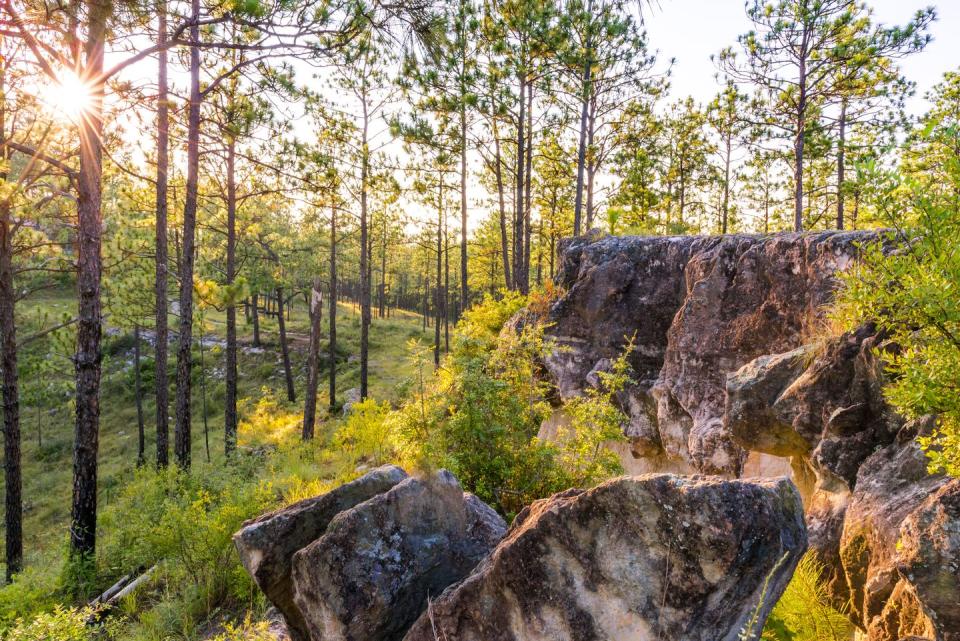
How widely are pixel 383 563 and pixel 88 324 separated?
6.04 meters

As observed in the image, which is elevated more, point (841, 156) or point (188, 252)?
point (841, 156)

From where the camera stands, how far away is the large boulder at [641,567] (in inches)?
115

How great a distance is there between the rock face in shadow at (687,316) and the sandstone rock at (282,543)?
435 cm

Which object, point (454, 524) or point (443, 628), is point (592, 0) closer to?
point (454, 524)

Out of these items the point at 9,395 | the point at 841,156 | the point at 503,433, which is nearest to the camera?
the point at 503,433

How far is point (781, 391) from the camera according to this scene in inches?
197

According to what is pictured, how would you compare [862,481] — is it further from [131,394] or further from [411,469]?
[131,394]

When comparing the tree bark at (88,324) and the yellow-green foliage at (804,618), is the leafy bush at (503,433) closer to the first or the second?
the yellow-green foliage at (804,618)

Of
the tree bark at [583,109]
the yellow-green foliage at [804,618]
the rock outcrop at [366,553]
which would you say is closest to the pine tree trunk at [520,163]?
the tree bark at [583,109]

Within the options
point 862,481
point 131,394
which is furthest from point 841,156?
point 131,394

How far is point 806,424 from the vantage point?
4.64m

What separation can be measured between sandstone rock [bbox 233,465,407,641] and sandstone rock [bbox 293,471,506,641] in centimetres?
41

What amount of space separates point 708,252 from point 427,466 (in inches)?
205

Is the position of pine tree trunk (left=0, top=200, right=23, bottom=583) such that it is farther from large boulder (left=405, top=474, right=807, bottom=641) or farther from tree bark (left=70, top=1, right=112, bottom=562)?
large boulder (left=405, top=474, right=807, bottom=641)
